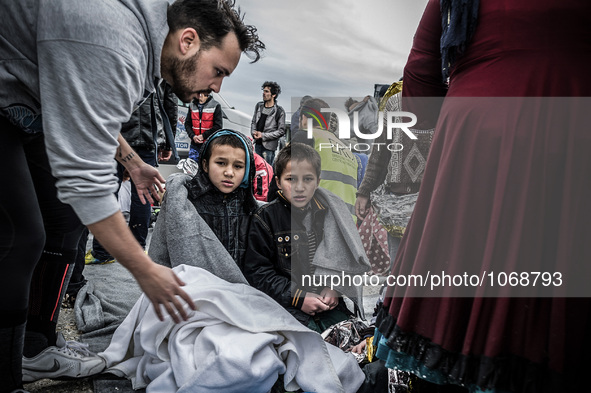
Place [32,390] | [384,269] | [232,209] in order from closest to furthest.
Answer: [32,390] → [232,209] → [384,269]

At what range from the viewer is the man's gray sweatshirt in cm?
94

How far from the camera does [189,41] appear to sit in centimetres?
120

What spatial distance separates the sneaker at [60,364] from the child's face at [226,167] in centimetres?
94

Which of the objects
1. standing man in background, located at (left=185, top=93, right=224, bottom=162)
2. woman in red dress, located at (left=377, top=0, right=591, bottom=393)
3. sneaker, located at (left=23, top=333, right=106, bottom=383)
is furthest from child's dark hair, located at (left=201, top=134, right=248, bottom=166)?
standing man in background, located at (left=185, top=93, right=224, bottom=162)

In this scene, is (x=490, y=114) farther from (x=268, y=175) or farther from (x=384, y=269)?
(x=268, y=175)

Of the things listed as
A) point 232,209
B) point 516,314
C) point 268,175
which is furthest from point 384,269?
point 516,314

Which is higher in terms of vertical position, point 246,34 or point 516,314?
point 246,34

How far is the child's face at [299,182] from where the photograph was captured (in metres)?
2.20

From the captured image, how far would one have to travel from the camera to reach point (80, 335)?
2.02m

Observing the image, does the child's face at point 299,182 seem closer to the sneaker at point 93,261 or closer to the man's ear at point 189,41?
the man's ear at point 189,41

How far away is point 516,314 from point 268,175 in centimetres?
309

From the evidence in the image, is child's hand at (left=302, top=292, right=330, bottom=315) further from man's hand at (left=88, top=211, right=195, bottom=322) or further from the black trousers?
the black trousers

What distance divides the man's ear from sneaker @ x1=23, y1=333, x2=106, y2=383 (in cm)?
116

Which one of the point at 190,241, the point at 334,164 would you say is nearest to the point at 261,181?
the point at 334,164
